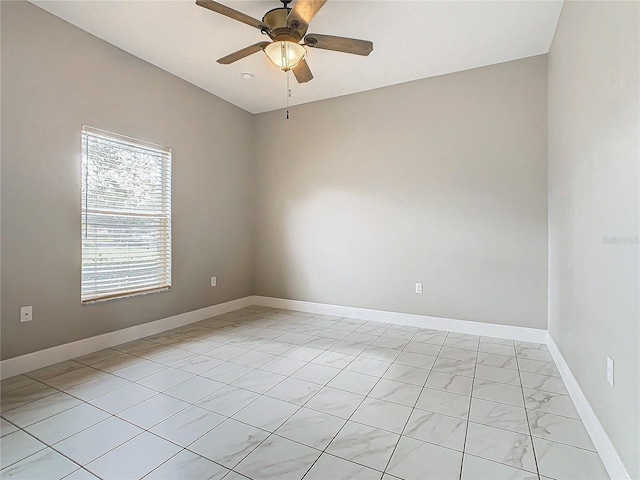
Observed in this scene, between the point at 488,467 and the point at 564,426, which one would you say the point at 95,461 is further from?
the point at 564,426

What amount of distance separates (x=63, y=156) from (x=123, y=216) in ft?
2.35

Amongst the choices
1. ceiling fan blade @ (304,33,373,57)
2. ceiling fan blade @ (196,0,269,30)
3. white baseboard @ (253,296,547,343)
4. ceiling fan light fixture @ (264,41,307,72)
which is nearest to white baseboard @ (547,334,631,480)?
white baseboard @ (253,296,547,343)

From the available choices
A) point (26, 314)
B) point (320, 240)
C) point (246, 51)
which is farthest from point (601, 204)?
point (26, 314)

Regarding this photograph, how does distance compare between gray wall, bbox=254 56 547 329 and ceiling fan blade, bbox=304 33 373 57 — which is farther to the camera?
gray wall, bbox=254 56 547 329

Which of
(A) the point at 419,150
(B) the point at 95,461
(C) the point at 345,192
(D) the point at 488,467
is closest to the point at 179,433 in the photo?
(B) the point at 95,461

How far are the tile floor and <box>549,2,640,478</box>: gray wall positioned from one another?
0.38m

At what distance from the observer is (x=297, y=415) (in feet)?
6.66

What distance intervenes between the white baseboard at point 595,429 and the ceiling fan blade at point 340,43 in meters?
2.70

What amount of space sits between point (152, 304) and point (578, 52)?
4222 mm

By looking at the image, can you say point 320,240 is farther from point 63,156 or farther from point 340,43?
point 63,156

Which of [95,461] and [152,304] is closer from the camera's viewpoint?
[95,461]

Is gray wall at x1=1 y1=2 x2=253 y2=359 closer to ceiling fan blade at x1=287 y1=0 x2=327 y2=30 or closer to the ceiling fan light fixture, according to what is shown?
the ceiling fan light fixture

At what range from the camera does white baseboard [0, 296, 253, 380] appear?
2555 millimetres

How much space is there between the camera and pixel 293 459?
1638 millimetres
